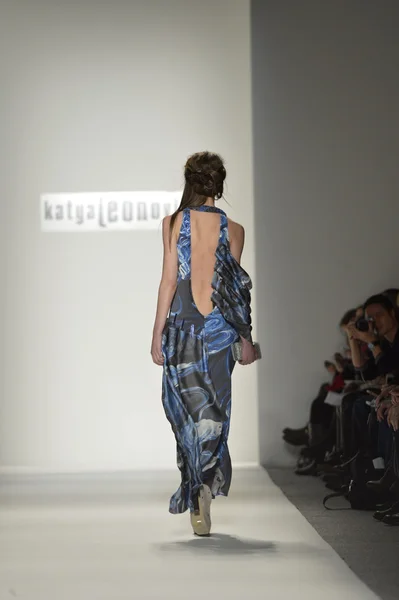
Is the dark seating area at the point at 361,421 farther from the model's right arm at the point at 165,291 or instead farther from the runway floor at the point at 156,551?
the model's right arm at the point at 165,291

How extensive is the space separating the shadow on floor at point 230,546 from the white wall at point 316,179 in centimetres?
236

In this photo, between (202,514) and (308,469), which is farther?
(308,469)

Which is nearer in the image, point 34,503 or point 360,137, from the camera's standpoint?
point 34,503

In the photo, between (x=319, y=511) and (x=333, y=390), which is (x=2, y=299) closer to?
(x=333, y=390)

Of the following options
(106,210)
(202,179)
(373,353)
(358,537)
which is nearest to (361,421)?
(373,353)

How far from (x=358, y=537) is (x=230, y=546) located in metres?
Answer: 0.40

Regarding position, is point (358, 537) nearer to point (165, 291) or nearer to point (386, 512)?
point (386, 512)

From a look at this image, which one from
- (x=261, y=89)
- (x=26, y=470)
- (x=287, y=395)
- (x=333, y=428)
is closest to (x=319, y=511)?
(x=333, y=428)

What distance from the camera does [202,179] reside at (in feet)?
12.1

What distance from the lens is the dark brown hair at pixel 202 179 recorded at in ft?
12.0

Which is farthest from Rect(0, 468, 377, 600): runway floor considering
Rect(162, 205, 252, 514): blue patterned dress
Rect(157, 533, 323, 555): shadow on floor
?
Rect(162, 205, 252, 514): blue patterned dress

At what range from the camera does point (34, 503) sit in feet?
15.0

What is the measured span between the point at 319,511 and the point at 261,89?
2.64 meters

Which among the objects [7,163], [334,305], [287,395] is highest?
[7,163]
